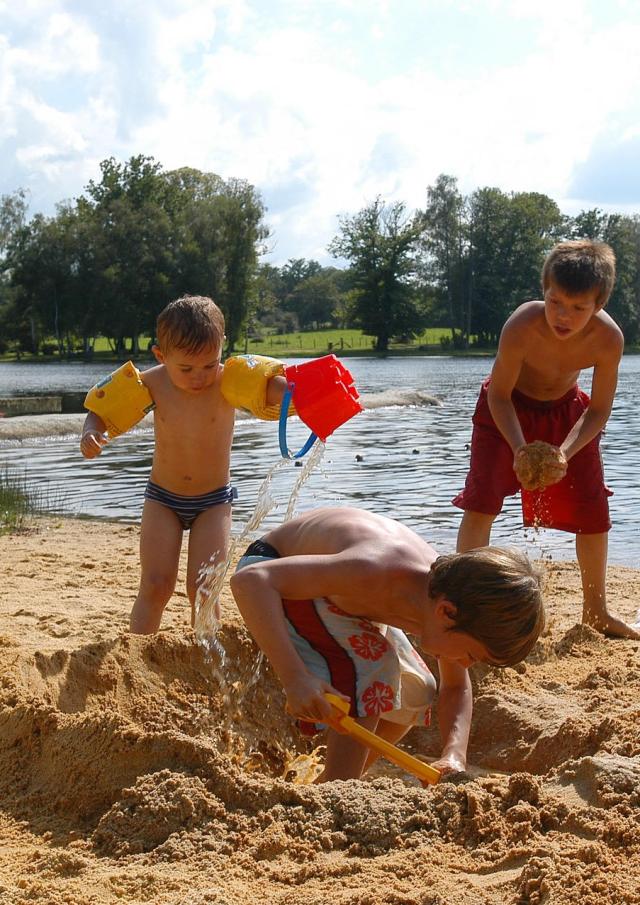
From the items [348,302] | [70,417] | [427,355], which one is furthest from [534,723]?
[348,302]

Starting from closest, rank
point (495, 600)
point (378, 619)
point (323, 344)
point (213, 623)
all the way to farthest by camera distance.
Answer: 1. point (495, 600)
2. point (378, 619)
3. point (213, 623)
4. point (323, 344)

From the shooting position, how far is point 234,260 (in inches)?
1833

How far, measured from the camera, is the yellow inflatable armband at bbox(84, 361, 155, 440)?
13.2ft

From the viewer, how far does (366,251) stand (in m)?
61.3

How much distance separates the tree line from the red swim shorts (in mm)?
42631

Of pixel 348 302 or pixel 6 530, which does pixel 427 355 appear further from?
pixel 6 530

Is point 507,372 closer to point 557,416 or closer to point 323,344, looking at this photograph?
point 557,416

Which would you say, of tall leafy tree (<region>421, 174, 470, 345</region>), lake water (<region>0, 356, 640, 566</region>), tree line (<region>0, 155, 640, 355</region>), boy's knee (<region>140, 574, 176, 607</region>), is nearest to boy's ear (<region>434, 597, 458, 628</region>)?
boy's knee (<region>140, 574, 176, 607</region>)

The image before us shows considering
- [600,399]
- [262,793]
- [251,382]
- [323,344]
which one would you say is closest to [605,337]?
[600,399]

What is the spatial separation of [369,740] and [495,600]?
521 mm

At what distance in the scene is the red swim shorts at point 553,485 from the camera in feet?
14.3

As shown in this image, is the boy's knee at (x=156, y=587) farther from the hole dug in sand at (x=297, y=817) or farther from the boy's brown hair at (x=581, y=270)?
the boy's brown hair at (x=581, y=270)

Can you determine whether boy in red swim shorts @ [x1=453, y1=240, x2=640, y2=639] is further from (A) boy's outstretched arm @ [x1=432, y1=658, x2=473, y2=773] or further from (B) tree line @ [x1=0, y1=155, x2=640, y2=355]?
(B) tree line @ [x1=0, y1=155, x2=640, y2=355]

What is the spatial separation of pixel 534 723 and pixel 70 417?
1368cm
